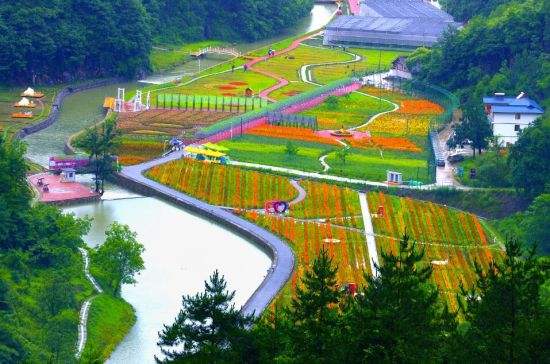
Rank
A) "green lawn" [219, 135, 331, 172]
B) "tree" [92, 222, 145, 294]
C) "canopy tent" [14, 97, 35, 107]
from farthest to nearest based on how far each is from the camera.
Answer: "canopy tent" [14, 97, 35, 107] < "green lawn" [219, 135, 331, 172] < "tree" [92, 222, 145, 294]

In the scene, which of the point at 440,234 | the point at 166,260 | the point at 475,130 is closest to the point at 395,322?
the point at 166,260

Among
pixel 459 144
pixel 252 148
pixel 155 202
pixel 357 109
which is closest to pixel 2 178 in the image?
pixel 155 202

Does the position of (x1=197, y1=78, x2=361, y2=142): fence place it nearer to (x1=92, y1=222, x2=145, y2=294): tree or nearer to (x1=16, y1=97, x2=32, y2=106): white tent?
(x1=16, y1=97, x2=32, y2=106): white tent

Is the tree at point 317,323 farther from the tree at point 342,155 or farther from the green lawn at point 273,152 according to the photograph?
the tree at point 342,155

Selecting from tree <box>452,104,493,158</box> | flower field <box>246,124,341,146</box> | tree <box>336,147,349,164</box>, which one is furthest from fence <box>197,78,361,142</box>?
tree <box>452,104,493,158</box>

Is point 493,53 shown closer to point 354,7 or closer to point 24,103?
point 24,103
